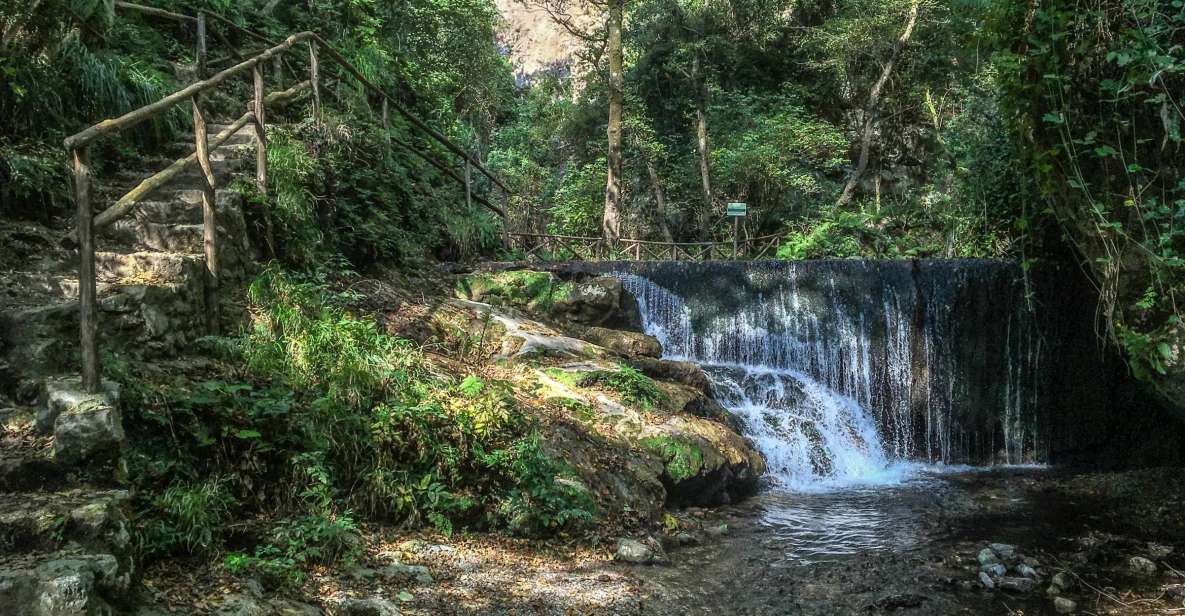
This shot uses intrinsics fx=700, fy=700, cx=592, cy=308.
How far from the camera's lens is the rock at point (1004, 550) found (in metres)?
5.66

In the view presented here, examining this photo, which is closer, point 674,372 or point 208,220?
point 208,220

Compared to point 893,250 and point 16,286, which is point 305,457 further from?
point 893,250

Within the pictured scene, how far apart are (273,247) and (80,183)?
2.84 metres

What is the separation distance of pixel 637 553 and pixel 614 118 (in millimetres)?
15015

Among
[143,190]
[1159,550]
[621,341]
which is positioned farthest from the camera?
[621,341]

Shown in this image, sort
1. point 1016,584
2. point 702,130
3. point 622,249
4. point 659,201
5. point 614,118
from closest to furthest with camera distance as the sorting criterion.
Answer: point 1016,584
point 614,118
point 622,249
point 702,130
point 659,201

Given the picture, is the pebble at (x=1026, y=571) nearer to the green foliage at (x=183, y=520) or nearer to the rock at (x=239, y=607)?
the rock at (x=239, y=607)

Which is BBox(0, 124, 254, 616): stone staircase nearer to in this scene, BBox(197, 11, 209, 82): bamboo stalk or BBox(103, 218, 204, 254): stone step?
BBox(103, 218, 204, 254): stone step

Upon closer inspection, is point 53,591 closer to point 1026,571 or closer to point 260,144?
point 260,144

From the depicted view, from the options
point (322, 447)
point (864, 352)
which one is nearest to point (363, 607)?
point (322, 447)

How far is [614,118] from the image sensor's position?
18.6 meters

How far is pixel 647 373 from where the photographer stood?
9.17 m

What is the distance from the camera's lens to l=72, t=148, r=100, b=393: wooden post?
3531 mm

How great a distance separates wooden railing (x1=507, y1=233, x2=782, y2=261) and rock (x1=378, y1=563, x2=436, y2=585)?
34.1 ft
